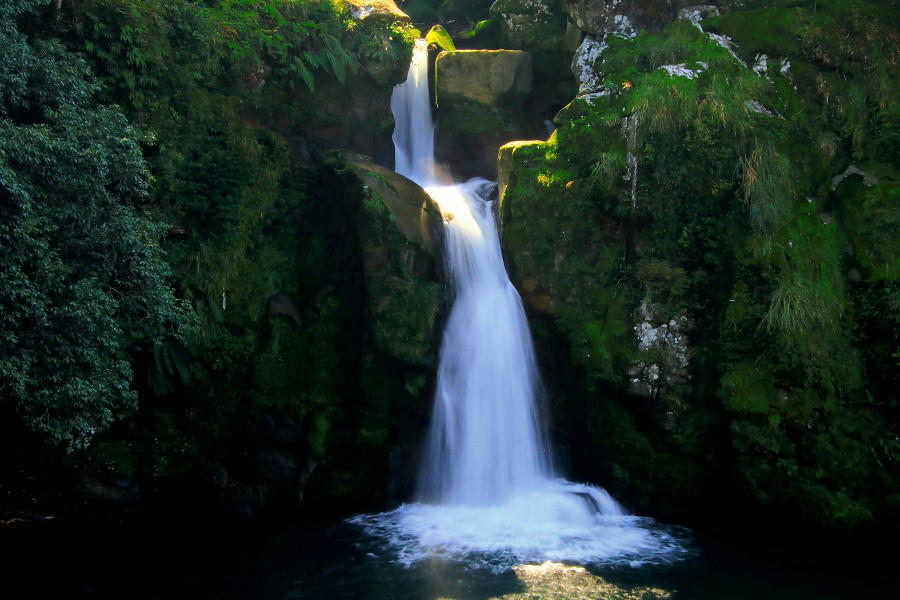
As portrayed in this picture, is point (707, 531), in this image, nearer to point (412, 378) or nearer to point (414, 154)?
point (412, 378)

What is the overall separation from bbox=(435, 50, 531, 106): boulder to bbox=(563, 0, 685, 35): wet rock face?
236 cm

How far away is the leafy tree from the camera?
7.12m

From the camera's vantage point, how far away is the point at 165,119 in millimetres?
10641

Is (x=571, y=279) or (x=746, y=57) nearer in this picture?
(x=571, y=279)

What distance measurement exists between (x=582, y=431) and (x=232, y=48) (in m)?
9.63

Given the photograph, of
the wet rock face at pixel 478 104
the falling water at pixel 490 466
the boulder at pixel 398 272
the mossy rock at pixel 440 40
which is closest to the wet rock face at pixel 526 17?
the wet rock face at pixel 478 104

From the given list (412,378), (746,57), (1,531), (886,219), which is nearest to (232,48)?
(412,378)

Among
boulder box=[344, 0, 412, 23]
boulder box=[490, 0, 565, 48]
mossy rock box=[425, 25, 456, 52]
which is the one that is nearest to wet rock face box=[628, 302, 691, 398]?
boulder box=[490, 0, 565, 48]

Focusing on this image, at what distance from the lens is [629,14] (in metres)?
13.5

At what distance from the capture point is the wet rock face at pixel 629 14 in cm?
1344

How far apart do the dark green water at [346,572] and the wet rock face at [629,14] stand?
33.8 ft

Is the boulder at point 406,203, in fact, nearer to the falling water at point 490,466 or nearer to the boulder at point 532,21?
the falling water at point 490,466

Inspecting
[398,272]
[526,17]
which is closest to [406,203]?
[398,272]

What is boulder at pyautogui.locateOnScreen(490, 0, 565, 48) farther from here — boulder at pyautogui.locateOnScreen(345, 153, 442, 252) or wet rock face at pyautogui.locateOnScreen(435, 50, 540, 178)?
boulder at pyautogui.locateOnScreen(345, 153, 442, 252)
